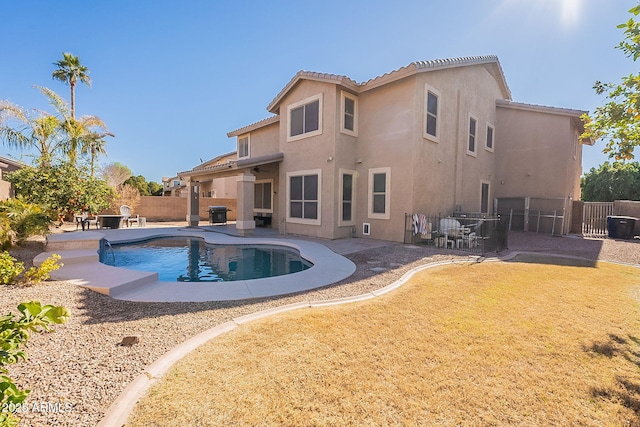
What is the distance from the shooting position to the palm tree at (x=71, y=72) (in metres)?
21.7

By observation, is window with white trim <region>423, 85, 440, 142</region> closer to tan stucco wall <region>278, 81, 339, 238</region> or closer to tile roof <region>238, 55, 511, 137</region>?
tile roof <region>238, 55, 511, 137</region>

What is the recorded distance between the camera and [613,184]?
2958 centimetres

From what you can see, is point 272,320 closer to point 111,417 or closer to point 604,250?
point 111,417

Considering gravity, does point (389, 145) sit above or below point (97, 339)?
above

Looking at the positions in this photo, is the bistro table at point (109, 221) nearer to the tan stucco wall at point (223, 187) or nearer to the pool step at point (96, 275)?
the pool step at point (96, 275)

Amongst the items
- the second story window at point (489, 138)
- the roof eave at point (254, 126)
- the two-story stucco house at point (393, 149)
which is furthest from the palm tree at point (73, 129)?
the second story window at point (489, 138)

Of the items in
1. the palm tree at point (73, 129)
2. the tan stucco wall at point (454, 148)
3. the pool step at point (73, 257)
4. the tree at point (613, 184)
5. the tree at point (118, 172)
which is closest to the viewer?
the pool step at point (73, 257)

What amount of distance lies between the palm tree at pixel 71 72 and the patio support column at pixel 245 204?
18243mm

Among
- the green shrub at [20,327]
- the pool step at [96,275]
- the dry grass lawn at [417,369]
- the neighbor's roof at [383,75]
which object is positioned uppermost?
the neighbor's roof at [383,75]

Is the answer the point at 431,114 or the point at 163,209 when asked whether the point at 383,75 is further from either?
the point at 163,209

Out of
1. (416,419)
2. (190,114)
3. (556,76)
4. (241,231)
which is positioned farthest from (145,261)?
(190,114)

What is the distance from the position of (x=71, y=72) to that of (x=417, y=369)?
31.4 m

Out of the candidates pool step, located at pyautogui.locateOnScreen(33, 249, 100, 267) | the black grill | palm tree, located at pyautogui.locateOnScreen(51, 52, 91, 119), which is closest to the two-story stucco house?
the black grill

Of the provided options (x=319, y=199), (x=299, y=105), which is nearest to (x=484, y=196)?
(x=319, y=199)
